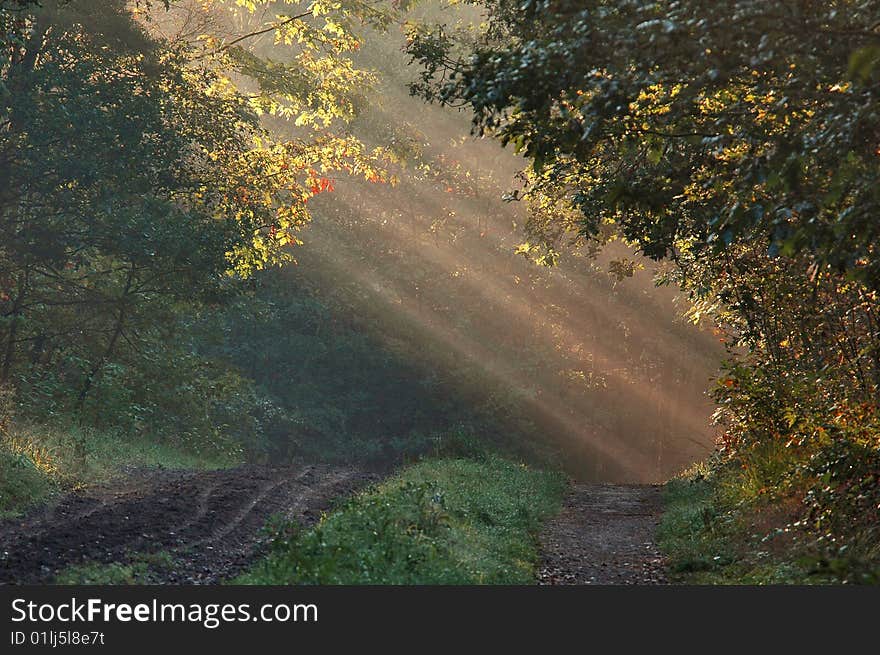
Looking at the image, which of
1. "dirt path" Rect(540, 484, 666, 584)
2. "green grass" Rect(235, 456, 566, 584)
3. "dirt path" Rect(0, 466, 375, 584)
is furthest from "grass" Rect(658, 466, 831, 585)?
"dirt path" Rect(0, 466, 375, 584)

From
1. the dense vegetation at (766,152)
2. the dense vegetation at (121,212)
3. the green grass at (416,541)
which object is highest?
the dense vegetation at (121,212)

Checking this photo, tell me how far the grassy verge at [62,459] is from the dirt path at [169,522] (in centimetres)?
56

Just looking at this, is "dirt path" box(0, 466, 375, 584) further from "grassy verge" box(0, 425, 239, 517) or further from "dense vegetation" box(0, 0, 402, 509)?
"dense vegetation" box(0, 0, 402, 509)

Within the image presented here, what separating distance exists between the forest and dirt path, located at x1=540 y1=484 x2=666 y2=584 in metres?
0.24

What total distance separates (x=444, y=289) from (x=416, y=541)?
3770 centimetres

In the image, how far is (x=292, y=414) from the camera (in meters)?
41.3

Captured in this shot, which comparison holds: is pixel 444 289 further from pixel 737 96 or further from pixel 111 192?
pixel 737 96

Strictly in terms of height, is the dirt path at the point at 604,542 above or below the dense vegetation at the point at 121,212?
below

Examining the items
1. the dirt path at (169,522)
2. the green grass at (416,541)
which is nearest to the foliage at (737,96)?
the green grass at (416,541)

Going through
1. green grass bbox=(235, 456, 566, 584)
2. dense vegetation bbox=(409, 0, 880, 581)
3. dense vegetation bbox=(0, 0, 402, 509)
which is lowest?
green grass bbox=(235, 456, 566, 584)

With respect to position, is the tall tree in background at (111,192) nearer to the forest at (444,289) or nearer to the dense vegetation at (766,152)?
the forest at (444,289)

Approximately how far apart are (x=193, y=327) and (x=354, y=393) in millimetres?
8883

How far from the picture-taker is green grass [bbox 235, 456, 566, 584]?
32.9 feet

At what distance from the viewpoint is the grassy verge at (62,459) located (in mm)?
15859
